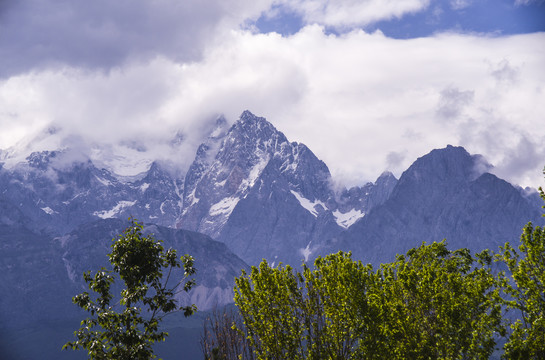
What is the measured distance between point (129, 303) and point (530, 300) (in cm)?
2450

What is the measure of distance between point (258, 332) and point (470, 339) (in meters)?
14.4

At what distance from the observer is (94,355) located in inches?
1446

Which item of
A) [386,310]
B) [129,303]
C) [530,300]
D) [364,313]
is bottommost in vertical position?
[530,300]

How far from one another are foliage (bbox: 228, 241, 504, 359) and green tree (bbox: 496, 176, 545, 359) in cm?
200

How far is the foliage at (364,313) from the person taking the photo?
4388cm

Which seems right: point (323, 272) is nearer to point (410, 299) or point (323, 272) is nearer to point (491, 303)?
point (410, 299)

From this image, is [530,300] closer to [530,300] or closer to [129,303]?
[530,300]

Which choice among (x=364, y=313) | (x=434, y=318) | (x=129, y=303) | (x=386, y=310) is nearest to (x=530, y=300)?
(x=434, y=318)

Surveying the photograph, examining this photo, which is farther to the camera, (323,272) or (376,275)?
(376,275)

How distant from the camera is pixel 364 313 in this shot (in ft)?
149

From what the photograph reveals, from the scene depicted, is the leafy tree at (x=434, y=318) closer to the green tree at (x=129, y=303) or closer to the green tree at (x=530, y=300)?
the green tree at (x=530, y=300)

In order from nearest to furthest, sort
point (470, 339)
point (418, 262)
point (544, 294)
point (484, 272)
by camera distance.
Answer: point (544, 294) → point (470, 339) → point (484, 272) → point (418, 262)

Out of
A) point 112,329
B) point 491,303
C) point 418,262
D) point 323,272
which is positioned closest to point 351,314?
point 323,272

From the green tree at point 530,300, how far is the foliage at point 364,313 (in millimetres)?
1998
